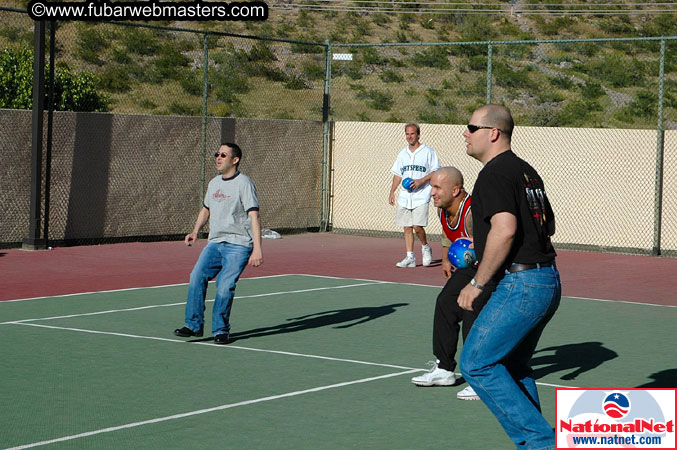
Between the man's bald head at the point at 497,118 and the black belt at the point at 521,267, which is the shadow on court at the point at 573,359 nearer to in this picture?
the black belt at the point at 521,267

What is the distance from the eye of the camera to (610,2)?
64.0 m

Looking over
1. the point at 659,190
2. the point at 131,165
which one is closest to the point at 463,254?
the point at 659,190

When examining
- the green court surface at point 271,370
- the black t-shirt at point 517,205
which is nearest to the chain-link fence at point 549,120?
the green court surface at point 271,370

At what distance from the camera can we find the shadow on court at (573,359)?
905 centimetres

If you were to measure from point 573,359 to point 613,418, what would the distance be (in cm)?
427

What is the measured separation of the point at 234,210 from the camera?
1015cm

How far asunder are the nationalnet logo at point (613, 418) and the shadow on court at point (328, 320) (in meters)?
5.33

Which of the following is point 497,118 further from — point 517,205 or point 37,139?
point 37,139

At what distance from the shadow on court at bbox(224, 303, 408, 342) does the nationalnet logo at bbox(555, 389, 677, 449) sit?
210 inches

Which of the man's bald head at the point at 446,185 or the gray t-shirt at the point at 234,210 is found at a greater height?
the man's bald head at the point at 446,185

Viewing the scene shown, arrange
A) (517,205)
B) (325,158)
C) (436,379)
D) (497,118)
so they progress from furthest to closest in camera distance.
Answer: (325,158), (436,379), (497,118), (517,205)

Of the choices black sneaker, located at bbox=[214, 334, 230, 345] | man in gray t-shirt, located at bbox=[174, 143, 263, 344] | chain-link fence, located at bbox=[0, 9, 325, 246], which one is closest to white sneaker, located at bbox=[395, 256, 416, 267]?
chain-link fence, located at bbox=[0, 9, 325, 246]

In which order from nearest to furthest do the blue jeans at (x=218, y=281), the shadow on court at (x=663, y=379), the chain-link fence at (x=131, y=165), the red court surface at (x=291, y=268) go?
the shadow on court at (x=663, y=379)
the blue jeans at (x=218, y=281)
the red court surface at (x=291, y=268)
the chain-link fence at (x=131, y=165)

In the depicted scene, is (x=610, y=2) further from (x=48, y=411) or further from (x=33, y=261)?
(x=48, y=411)
